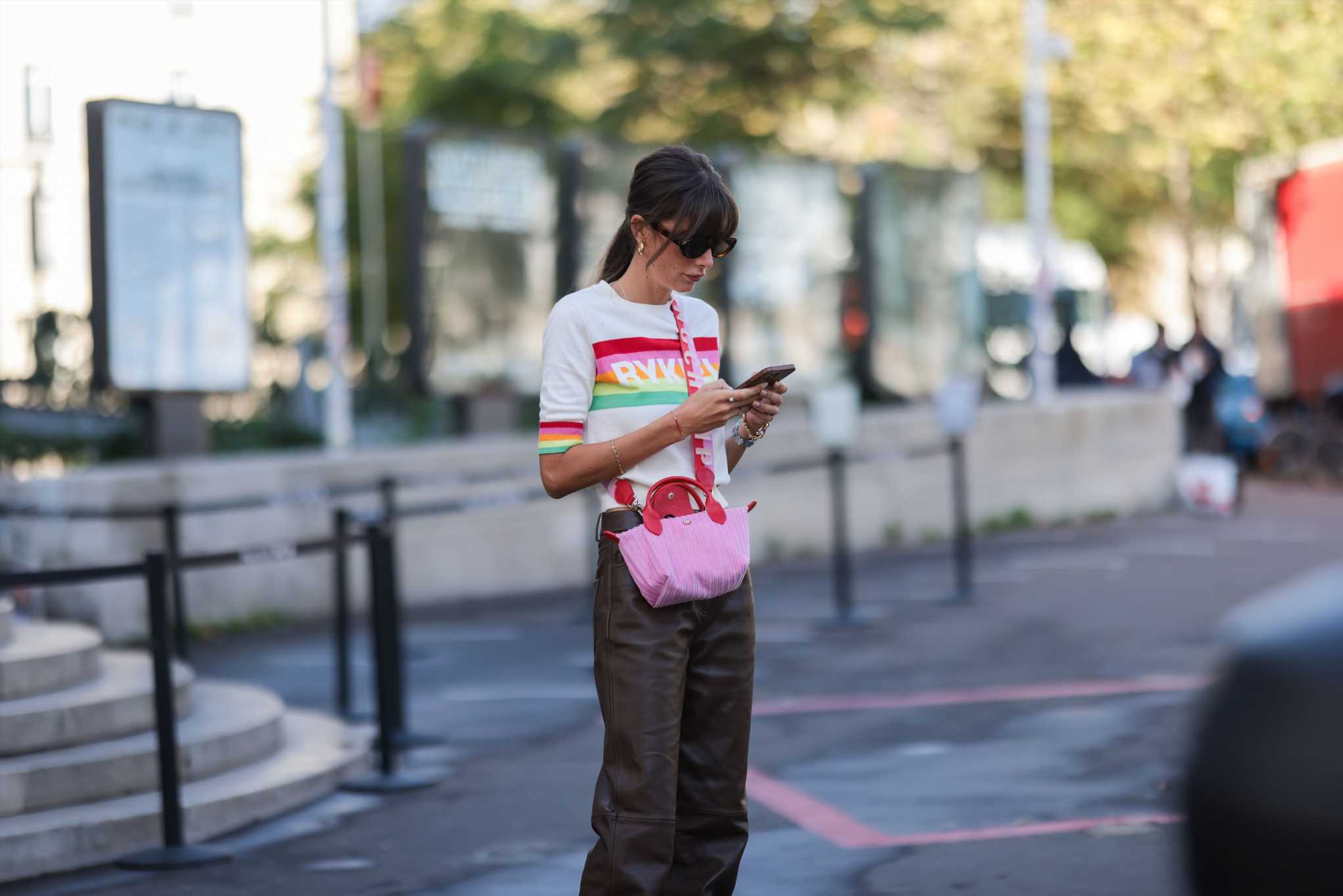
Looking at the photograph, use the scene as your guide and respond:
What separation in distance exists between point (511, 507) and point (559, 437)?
9939 mm

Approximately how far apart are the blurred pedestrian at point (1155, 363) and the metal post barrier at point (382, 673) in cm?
1707

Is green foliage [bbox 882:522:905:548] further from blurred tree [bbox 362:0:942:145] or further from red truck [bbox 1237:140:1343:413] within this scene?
red truck [bbox 1237:140:1343:413]

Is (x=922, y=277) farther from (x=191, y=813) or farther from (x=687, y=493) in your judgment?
(x=687, y=493)

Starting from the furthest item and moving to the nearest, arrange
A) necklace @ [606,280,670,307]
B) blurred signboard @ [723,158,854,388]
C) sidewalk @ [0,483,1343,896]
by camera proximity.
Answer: blurred signboard @ [723,158,854,388], sidewalk @ [0,483,1343,896], necklace @ [606,280,670,307]

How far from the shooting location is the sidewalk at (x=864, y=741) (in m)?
5.77

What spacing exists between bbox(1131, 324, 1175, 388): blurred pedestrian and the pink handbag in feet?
64.8

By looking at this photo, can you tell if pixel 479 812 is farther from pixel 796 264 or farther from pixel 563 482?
pixel 796 264

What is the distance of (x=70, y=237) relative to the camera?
18312 millimetres

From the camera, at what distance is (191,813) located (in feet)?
21.4

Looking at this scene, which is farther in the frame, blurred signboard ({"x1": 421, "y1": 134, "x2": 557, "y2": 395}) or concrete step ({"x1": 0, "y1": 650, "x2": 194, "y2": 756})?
blurred signboard ({"x1": 421, "y1": 134, "x2": 557, "y2": 395})

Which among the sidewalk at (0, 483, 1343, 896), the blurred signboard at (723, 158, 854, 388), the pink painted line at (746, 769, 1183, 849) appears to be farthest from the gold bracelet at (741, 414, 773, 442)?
the blurred signboard at (723, 158, 854, 388)

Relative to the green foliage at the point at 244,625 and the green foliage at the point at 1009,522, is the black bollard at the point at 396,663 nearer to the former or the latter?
the green foliage at the point at 244,625

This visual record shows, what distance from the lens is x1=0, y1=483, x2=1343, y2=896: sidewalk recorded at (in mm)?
5770

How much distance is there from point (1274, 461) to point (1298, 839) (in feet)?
73.9
